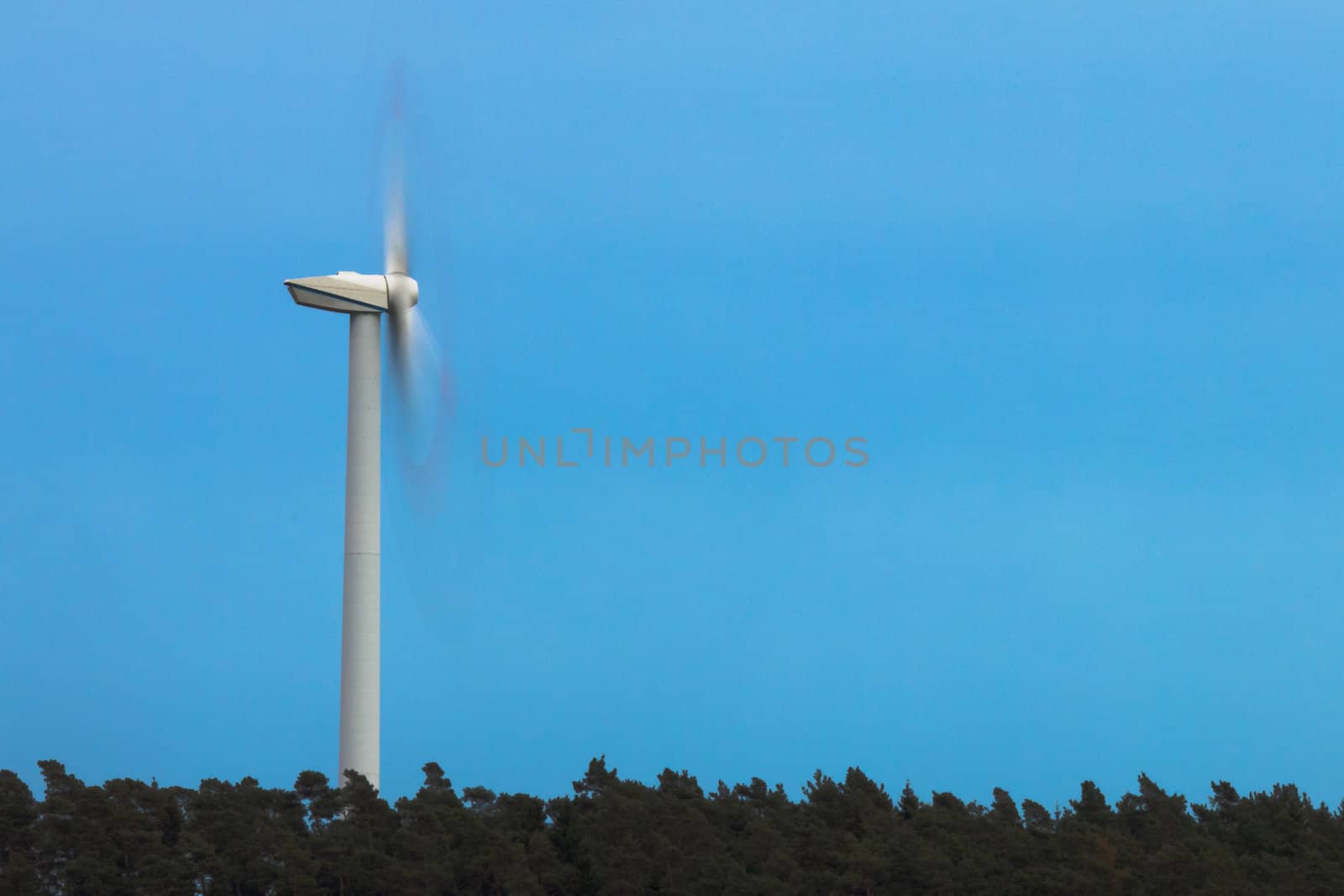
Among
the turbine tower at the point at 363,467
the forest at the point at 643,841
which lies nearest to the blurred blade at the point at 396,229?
the turbine tower at the point at 363,467

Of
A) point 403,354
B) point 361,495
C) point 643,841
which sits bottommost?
point 643,841

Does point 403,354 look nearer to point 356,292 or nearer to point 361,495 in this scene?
point 356,292

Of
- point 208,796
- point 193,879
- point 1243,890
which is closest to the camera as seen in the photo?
point 1243,890

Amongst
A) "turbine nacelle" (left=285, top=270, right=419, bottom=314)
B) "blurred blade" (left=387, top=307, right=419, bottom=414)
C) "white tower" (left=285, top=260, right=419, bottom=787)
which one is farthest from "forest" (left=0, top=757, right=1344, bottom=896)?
"turbine nacelle" (left=285, top=270, right=419, bottom=314)

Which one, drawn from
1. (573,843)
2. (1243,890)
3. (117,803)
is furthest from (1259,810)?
(117,803)

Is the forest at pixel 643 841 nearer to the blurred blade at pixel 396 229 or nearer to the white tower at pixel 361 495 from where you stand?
the white tower at pixel 361 495

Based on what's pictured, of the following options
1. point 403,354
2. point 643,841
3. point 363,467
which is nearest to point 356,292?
point 403,354

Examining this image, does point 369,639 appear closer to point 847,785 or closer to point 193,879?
point 193,879
